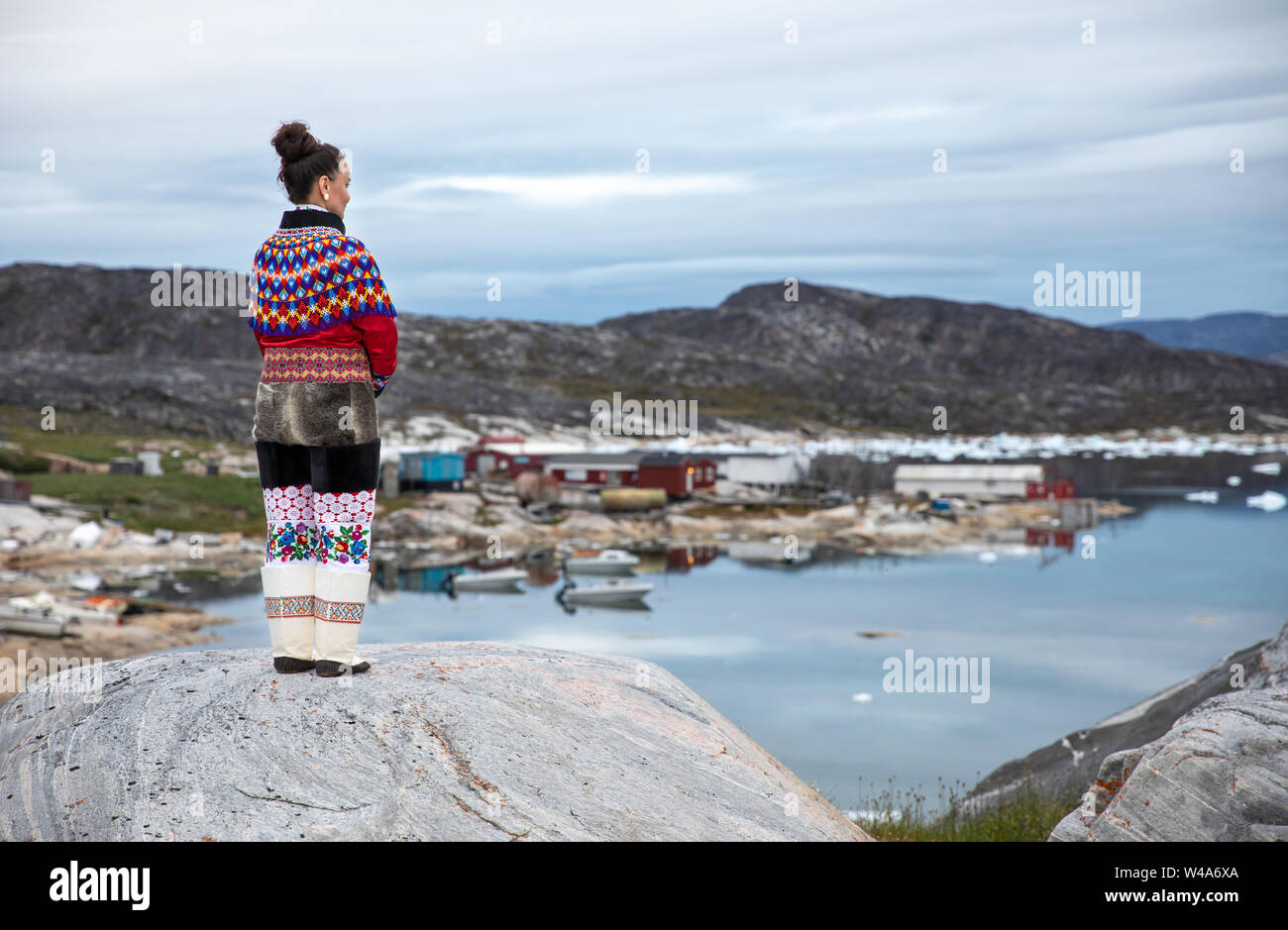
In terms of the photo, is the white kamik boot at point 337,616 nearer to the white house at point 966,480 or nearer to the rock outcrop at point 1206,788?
the rock outcrop at point 1206,788

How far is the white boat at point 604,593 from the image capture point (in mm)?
48250

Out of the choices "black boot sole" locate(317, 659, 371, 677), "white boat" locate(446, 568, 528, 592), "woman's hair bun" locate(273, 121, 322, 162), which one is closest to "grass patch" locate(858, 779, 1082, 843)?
"black boot sole" locate(317, 659, 371, 677)

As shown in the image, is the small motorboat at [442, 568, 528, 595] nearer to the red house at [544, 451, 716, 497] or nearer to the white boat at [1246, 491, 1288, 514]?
the red house at [544, 451, 716, 497]

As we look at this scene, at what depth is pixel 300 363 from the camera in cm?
634

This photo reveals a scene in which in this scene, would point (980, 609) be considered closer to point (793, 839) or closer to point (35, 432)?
point (793, 839)

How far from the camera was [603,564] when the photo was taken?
180 ft

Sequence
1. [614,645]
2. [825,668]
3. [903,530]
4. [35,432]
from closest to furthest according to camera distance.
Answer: [825,668] → [614,645] → [903,530] → [35,432]

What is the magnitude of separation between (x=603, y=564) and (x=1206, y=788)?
1918 inches

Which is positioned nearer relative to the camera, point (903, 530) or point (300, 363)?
point (300, 363)

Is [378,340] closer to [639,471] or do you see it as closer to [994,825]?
[994,825]

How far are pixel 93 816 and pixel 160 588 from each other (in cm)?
4428

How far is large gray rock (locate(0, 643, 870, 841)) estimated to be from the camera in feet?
18.5

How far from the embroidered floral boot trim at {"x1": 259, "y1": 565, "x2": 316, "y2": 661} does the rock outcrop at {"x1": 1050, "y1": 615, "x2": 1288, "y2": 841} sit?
5089 millimetres
